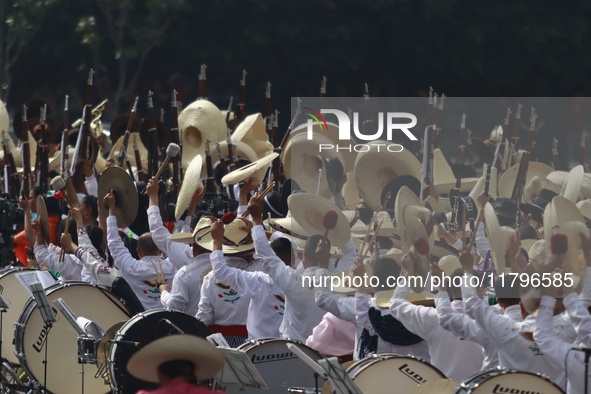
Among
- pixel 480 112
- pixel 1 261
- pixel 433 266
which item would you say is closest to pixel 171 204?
pixel 1 261

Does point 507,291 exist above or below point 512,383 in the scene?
above

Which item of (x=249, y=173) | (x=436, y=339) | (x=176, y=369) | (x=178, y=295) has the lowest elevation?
(x=178, y=295)

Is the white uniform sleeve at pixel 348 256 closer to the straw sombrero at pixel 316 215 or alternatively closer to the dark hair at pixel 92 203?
the straw sombrero at pixel 316 215

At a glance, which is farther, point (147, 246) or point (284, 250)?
point (147, 246)

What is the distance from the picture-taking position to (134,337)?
9680mm

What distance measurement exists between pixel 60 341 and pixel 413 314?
287 cm

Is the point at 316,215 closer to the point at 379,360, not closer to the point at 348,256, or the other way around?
the point at 348,256

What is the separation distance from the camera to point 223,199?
1309 cm

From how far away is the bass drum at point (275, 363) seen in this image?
9.24 meters

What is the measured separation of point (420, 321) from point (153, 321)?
1700 millimetres

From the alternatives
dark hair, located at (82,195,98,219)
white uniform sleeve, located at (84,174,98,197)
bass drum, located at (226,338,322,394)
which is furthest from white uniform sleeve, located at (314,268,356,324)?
white uniform sleeve, located at (84,174,98,197)

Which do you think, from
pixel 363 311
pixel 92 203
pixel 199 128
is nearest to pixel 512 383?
pixel 363 311

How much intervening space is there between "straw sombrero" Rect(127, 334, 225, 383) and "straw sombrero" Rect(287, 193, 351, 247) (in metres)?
3.26

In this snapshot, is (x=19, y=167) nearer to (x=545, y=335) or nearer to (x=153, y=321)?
(x=153, y=321)
